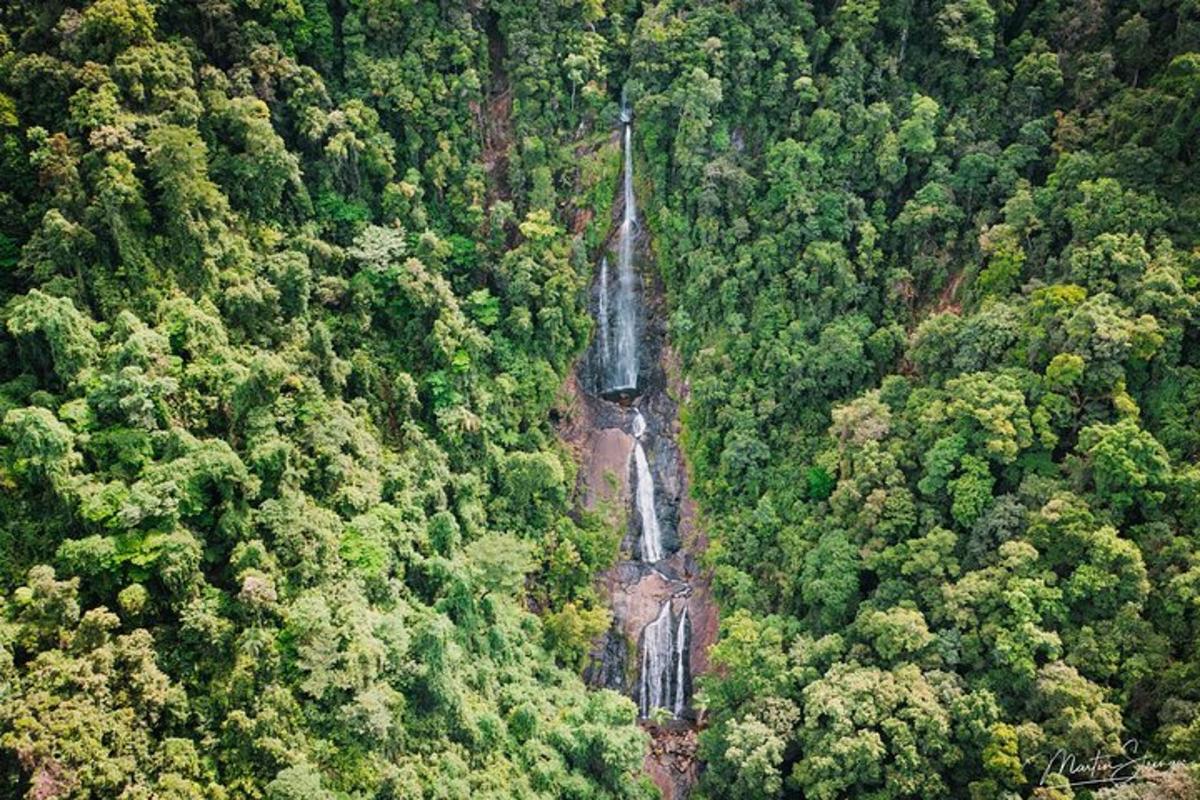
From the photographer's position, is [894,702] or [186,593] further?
[894,702]

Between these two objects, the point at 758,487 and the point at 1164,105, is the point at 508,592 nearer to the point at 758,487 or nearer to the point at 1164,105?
the point at 758,487

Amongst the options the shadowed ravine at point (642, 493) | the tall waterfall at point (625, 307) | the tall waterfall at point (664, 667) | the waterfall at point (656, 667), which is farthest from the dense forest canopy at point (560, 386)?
the waterfall at point (656, 667)

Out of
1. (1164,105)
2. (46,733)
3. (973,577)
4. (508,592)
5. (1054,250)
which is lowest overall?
(508,592)

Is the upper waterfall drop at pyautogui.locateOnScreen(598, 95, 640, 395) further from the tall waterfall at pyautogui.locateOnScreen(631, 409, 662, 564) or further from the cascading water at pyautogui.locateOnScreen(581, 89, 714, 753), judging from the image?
the tall waterfall at pyautogui.locateOnScreen(631, 409, 662, 564)

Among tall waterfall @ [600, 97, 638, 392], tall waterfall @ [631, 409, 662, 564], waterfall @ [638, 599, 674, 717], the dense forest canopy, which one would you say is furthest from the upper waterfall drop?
waterfall @ [638, 599, 674, 717]

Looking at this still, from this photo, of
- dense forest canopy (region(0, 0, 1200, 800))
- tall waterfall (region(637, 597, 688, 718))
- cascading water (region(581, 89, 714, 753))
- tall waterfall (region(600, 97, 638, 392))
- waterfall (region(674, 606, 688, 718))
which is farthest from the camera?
tall waterfall (region(600, 97, 638, 392))

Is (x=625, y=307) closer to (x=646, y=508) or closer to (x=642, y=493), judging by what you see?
(x=642, y=493)

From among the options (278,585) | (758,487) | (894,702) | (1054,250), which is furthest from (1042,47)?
(278,585)

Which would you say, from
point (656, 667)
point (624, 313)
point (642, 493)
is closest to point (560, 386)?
point (624, 313)

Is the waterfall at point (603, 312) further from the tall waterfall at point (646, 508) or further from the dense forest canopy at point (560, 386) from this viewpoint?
the tall waterfall at point (646, 508)
